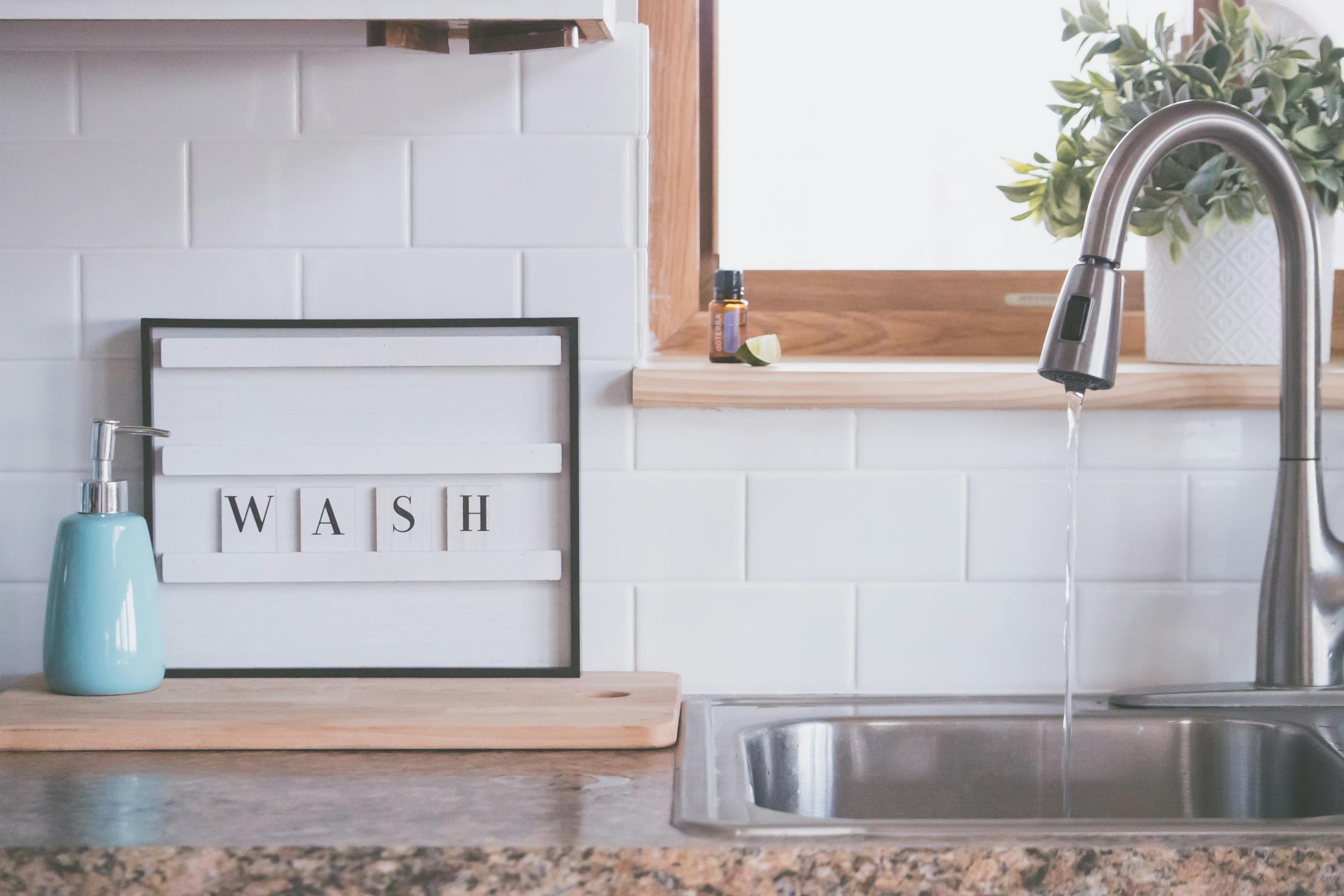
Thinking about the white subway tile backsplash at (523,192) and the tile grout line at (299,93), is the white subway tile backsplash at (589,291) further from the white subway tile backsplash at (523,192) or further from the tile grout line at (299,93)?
the tile grout line at (299,93)

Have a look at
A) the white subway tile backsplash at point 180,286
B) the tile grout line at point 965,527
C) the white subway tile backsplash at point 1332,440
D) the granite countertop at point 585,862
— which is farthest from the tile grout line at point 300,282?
the white subway tile backsplash at point 1332,440

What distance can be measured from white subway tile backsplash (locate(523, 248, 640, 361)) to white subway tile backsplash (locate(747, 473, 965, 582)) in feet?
0.60

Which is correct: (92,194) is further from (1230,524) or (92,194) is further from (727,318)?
(1230,524)

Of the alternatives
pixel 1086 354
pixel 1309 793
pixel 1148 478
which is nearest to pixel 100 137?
pixel 1086 354

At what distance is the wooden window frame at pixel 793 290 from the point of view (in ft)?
3.87

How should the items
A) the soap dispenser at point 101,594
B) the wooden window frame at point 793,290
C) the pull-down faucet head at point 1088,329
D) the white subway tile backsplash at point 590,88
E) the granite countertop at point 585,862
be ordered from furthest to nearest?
the wooden window frame at point 793,290, the white subway tile backsplash at point 590,88, the soap dispenser at point 101,594, the pull-down faucet head at point 1088,329, the granite countertop at point 585,862

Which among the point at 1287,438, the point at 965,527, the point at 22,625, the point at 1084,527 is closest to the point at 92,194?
the point at 22,625

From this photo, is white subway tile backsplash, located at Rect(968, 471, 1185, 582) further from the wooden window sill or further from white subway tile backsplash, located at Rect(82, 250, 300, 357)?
white subway tile backsplash, located at Rect(82, 250, 300, 357)

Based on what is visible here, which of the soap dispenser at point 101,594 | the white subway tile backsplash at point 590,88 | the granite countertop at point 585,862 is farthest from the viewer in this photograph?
the white subway tile backsplash at point 590,88

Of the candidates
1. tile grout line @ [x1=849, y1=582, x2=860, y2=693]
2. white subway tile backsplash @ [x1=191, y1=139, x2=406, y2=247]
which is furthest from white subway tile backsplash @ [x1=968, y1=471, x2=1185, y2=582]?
white subway tile backsplash @ [x1=191, y1=139, x2=406, y2=247]

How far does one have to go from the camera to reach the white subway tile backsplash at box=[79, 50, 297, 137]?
1.03m

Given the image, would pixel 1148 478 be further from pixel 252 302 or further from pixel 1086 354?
pixel 252 302

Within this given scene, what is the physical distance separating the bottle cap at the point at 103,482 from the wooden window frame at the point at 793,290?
0.50m

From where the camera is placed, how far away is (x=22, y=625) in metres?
1.07
